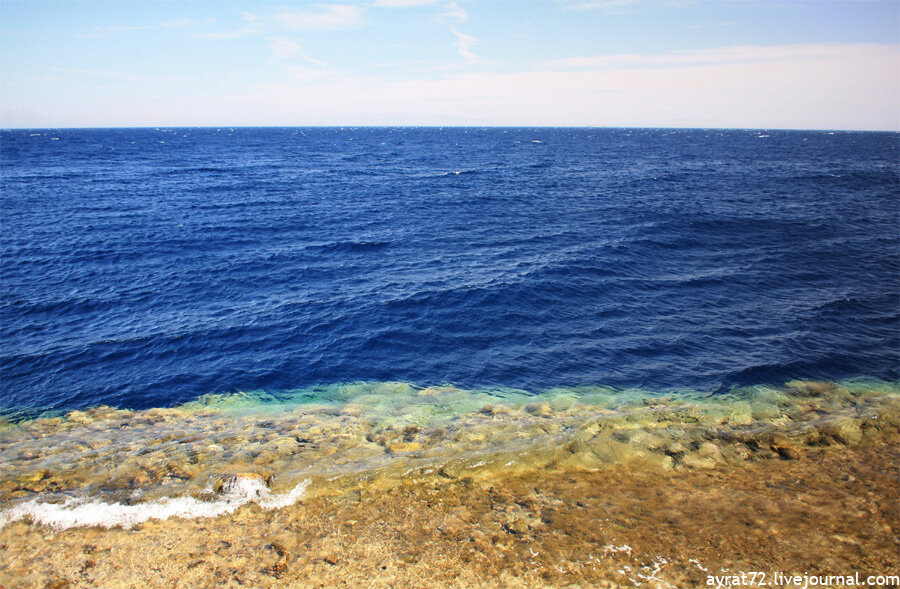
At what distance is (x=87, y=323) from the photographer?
29.9 metres

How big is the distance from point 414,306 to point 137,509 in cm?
2104

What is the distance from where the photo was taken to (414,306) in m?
32.2

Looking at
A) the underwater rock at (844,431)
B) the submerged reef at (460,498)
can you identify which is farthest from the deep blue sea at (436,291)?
the underwater rock at (844,431)

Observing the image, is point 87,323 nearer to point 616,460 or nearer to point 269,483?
point 269,483

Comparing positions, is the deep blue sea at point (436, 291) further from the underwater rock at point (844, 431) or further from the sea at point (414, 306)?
the underwater rock at point (844, 431)

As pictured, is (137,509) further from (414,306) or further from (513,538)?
(414,306)

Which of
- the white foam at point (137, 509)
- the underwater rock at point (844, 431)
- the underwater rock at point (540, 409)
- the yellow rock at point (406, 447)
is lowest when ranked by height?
Result: the underwater rock at point (540, 409)

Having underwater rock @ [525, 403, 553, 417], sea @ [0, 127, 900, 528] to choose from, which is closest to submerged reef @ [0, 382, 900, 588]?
underwater rock @ [525, 403, 553, 417]

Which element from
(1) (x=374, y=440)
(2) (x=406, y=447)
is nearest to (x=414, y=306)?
(1) (x=374, y=440)

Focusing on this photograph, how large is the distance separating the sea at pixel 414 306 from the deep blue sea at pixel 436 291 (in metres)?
0.19

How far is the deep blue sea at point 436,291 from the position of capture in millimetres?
24547

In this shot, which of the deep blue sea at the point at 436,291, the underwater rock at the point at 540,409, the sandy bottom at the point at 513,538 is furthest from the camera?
the deep blue sea at the point at 436,291

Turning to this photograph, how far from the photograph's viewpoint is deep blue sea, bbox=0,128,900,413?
2455 cm

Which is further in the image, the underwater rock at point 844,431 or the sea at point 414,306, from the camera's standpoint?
the sea at point 414,306
